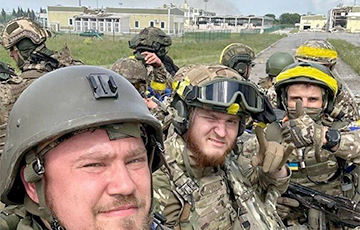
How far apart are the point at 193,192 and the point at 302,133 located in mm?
1026

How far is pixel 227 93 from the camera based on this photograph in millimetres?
2621

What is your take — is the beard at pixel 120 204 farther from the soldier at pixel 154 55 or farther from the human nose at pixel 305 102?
the soldier at pixel 154 55

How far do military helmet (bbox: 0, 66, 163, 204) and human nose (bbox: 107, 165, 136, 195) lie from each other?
0.21 meters

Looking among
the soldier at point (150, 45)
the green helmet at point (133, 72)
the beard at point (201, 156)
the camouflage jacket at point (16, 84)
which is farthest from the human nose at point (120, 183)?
the soldier at point (150, 45)

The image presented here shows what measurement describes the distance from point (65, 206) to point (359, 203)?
9.90ft

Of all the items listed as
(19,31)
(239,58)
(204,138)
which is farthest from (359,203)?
(19,31)

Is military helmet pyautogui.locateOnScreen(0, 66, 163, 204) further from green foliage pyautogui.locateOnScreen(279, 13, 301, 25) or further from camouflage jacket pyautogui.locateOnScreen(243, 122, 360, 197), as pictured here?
green foliage pyautogui.locateOnScreen(279, 13, 301, 25)

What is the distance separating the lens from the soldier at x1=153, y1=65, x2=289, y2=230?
8.36 ft

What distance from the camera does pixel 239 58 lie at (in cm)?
586

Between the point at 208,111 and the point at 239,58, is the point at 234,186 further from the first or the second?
the point at 239,58

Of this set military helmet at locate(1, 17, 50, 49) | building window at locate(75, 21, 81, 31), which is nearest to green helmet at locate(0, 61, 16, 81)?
military helmet at locate(1, 17, 50, 49)

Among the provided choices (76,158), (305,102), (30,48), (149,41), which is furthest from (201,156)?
(149,41)

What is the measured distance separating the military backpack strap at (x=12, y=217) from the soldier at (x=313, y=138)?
1.80 m

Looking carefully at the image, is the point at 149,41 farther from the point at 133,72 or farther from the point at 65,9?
the point at 65,9
